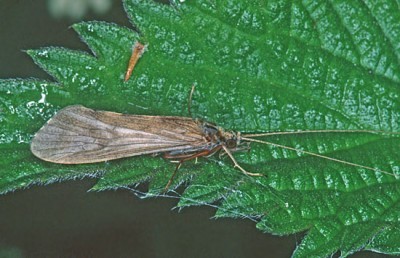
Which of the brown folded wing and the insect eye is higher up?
the insect eye

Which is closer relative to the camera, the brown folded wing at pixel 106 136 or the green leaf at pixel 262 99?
the brown folded wing at pixel 106 136

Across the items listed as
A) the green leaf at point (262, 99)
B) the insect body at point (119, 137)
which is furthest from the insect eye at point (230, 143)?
the green leaf at point (262, 99)

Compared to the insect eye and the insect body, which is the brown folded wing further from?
the insect eye

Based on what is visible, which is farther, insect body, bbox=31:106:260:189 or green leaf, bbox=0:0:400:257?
green leaf, bbox=0:0:400:257

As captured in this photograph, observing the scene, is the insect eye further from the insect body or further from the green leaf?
the green leaf

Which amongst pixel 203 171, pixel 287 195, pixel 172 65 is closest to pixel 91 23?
pixel 172 65

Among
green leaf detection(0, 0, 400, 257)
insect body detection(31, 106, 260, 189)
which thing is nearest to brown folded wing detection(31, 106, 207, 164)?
insect body detection(31, 106, 260, 189)

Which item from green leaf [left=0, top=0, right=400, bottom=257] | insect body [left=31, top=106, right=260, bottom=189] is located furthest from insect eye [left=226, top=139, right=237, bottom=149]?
green leaf [left=0, top=0, right=400, bottom=257]

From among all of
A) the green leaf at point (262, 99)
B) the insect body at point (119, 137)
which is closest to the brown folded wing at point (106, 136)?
the insect body at point (119, 137)

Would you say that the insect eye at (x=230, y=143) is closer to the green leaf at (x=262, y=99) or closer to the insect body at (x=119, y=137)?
the insect body at (x=119, y=137)

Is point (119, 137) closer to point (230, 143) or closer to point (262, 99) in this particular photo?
point (230, 143)

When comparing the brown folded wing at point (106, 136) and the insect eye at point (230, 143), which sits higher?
the insect eye at point (230, 143)
